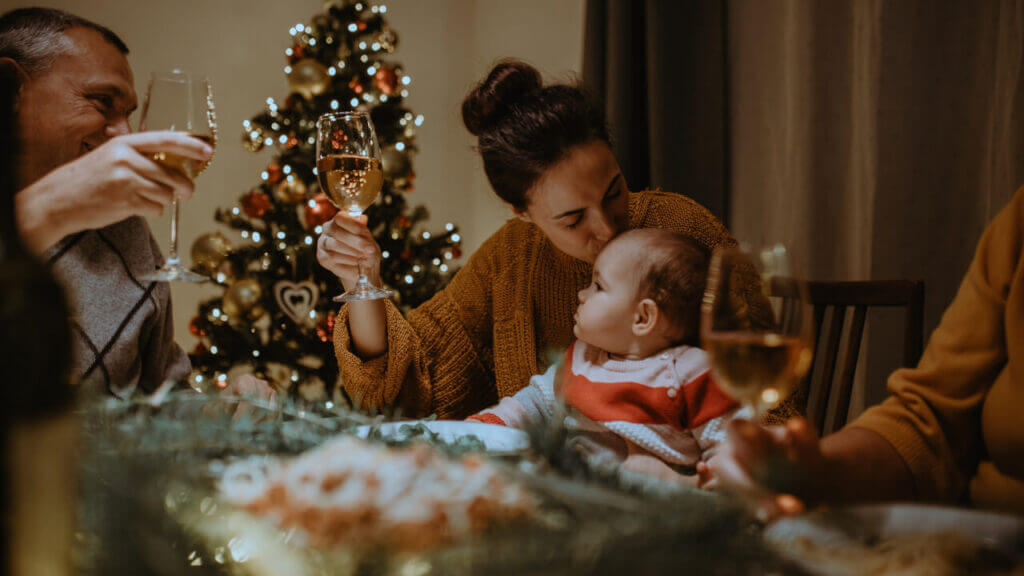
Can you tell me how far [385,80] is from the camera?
2.99 meters

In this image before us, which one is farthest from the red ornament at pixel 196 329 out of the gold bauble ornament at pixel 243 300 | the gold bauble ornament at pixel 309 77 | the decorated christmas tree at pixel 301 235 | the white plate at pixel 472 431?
the white plate at pixel 472 431

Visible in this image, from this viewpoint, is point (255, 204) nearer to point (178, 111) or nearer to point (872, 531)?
point (178, 111)

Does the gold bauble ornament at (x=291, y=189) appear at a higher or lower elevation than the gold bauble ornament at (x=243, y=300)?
higher

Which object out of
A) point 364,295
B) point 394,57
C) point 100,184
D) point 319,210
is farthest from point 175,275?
point 394,57

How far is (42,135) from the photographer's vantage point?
1.39 meters

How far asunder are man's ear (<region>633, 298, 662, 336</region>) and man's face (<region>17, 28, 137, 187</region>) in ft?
3.63

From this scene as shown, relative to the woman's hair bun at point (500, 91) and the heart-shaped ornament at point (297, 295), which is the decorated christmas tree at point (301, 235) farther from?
the woman's hair bun at point (500, 91)

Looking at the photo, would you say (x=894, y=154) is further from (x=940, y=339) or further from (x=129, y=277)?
(x=129, y=277)

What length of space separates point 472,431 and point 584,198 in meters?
0.79

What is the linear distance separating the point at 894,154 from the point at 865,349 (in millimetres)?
591

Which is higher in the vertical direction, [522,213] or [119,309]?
[522,213]

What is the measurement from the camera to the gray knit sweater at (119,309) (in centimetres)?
138

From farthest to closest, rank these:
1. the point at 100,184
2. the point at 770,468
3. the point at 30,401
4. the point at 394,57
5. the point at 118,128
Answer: the point at 394,57
the point at 118,128
the point at 100,184
the point at 770,468
the point at 30,401

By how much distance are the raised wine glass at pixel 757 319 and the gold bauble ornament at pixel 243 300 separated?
256 cm
